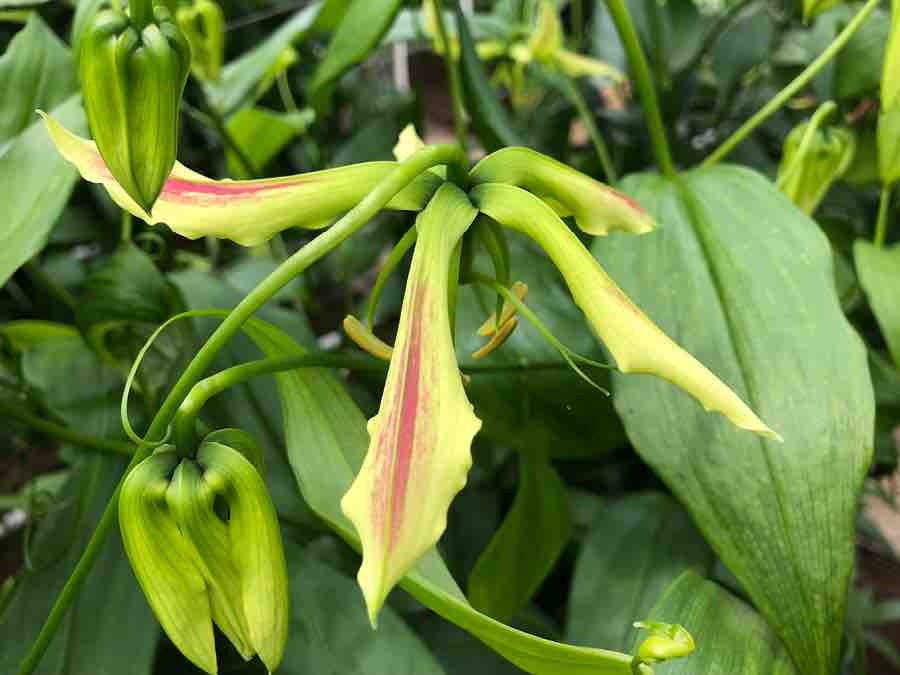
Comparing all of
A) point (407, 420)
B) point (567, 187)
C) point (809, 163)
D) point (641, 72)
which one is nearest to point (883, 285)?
point (809, 163)

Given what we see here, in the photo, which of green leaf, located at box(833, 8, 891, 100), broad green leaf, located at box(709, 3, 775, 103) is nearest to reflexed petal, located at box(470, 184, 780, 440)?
green leaf, located at box(833, 8, 891, 100)

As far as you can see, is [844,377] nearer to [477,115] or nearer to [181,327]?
[477,115]

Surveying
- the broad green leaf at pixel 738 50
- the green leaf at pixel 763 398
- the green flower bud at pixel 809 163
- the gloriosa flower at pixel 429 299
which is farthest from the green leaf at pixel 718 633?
the broad green leaf at pixel 738 50

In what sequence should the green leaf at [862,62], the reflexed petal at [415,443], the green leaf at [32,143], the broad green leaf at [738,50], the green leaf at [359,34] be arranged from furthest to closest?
the broad green leaf at [738,50] < the green leaf at [862,62] < the green leaf at [359,34] < the green leaf at [32,143] < the reflexed petal at [415,443]

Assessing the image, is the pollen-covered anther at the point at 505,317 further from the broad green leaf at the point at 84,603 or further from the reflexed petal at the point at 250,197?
the broad green leaf at the point at 84,603

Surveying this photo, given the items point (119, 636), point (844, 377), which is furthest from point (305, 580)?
point (844, 377)

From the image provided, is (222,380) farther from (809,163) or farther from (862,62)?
(862,62)

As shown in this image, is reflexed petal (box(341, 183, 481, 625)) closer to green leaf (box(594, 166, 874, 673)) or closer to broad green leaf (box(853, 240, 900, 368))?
green leaf (box(594, 166, 874, 673))
